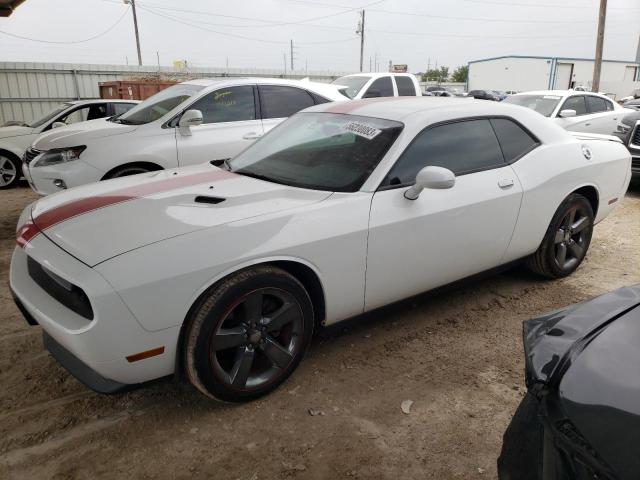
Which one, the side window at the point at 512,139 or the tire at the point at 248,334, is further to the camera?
the side window at the point at 512,139

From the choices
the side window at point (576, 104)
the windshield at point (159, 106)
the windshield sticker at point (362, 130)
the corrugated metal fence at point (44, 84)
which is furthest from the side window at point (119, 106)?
the side window at point (576, 104)

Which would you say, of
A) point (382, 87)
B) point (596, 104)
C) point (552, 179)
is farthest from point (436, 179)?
point (596, 104)

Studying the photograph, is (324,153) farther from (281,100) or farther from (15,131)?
(15,131)

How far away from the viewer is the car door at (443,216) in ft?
9.61

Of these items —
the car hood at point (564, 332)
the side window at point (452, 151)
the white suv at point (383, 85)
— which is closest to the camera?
the car hood at point (564, 332)

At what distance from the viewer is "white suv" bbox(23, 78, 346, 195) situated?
5.38 meters

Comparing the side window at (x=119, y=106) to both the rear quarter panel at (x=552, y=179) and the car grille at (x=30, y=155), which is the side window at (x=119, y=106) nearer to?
the car grille at (x=30, y=155)

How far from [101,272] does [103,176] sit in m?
3.57

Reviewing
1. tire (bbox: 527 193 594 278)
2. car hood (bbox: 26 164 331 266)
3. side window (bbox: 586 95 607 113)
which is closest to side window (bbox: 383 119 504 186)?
car hood (bbox: 26 164 331 266)

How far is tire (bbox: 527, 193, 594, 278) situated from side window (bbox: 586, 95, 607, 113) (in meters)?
6.91

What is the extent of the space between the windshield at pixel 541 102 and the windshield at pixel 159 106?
6.61m

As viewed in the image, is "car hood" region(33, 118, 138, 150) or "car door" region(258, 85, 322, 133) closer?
"car hood" region(33, 118, 138, 150)

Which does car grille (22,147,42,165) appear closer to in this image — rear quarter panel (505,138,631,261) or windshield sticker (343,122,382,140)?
windshield sticker (343,122,382,140)

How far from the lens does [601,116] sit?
995 centimetres
